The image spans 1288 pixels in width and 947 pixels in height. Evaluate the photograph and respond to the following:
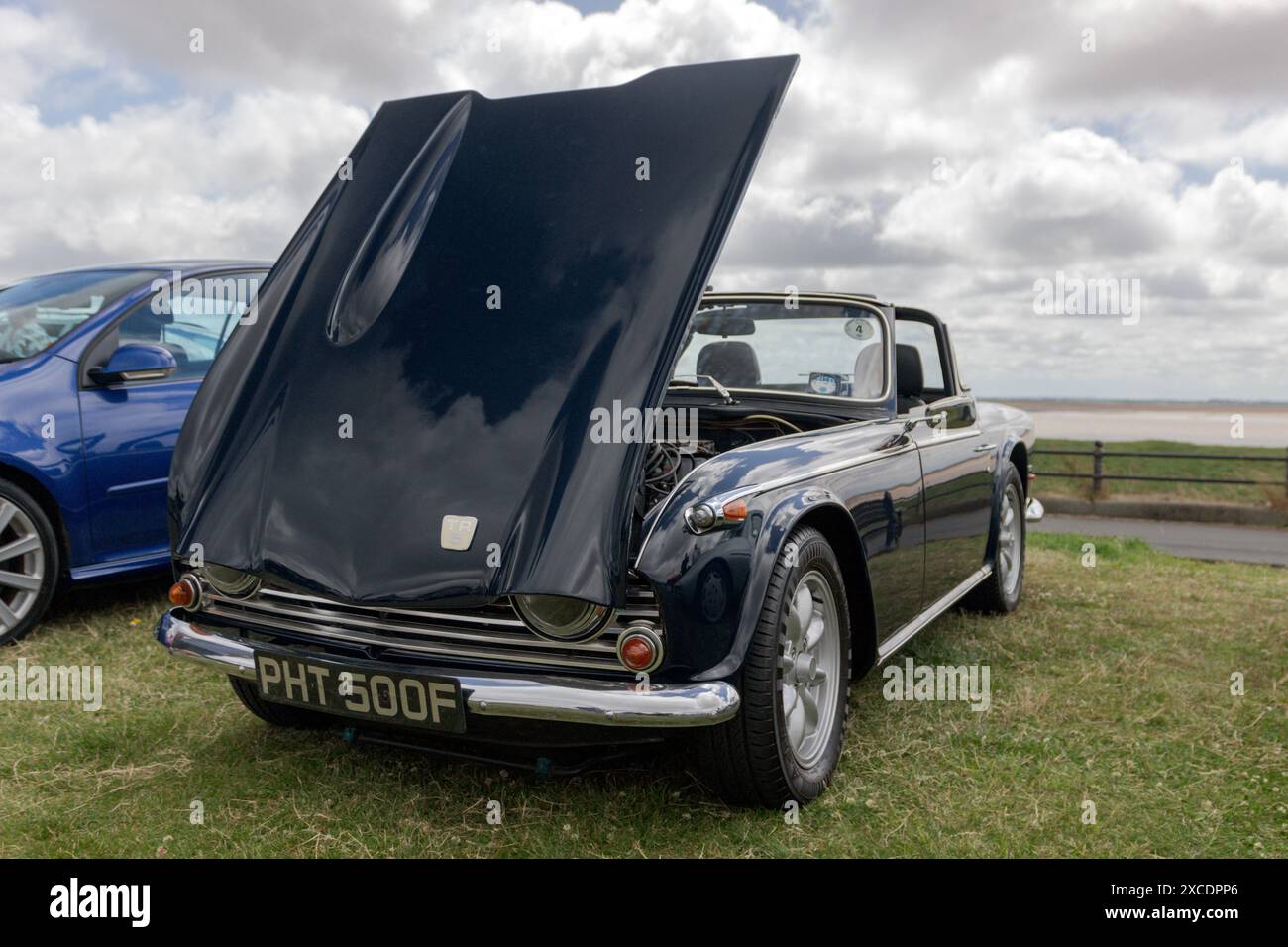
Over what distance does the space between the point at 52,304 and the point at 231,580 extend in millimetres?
3071

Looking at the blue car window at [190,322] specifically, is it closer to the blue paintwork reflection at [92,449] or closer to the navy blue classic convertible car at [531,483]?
the blue paintwork reflection at [92,449]

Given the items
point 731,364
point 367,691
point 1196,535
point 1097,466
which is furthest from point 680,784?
point 1097,466

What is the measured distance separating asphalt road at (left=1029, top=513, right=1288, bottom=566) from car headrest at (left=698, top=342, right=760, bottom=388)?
7.12 meters

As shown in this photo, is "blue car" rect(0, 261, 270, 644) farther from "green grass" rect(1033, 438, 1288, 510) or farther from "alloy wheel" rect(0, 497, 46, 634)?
"green grass" rect(1033, 438, 1288, 510)

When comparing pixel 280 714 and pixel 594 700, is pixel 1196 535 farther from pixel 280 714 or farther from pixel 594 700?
pixel 594 700

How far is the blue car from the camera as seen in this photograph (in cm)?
491

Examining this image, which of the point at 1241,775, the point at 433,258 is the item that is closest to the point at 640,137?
the point at 433,258

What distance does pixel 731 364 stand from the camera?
4.66 m

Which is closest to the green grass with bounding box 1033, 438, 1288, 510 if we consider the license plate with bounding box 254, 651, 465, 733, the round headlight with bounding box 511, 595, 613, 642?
the round headlight with bounding box 511, 595, 613, 642

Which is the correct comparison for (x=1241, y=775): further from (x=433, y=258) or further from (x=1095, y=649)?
(x=433, y=258)

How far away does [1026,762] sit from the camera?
3.70 meters

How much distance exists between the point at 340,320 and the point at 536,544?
1.27 metres

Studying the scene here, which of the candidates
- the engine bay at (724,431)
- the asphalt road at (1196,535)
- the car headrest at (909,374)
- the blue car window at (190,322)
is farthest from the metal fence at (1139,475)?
the blue car window at (190,322)

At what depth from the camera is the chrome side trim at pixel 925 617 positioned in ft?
12.5
